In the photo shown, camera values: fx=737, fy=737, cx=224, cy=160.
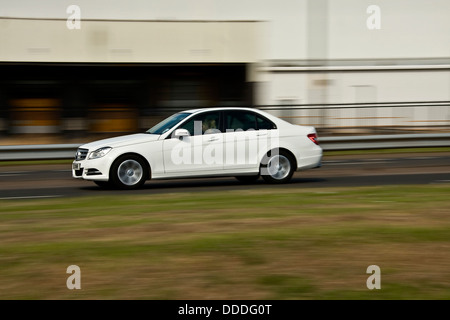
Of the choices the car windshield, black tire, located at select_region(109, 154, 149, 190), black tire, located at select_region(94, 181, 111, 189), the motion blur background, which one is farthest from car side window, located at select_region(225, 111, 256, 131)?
the motion blur background

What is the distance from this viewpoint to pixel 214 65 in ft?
84.6

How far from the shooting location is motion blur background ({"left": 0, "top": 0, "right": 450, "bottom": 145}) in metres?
23.8

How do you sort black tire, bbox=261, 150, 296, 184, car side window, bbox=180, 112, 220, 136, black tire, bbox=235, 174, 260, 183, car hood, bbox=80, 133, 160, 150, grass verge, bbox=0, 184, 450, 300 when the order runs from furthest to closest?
black tire, bbox=235, 174, 260, 183, black tire, bbox=261, 150, 296, 184, car side window, bbox=180, 112, 220, 136, car hood, bbox=80, 133, 160, 150, grass verge, bbox=0, 184, 450, 300

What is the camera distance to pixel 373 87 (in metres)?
30.8

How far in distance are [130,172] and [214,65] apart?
1307cm

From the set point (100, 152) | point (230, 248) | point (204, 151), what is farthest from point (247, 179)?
point (230, 248)

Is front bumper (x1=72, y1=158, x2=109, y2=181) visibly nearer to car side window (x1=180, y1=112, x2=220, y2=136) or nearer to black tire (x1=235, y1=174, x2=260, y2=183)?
car side window (x1=180, y1=112, x2=220, y2=136)

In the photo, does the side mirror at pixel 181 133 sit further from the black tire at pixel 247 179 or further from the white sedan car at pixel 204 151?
the black tire at pixel 247 179

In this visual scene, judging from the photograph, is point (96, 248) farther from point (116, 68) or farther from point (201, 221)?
point (116, 68)

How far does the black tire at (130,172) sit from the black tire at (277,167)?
2.26 metres

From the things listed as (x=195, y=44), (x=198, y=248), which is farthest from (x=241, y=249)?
(x=195, y=44)

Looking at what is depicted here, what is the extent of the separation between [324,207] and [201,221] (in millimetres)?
1955

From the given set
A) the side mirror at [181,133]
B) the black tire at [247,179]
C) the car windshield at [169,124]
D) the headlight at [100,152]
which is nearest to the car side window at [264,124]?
the black tire at [247,179]

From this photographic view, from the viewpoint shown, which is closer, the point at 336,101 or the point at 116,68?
the point at 116,68
